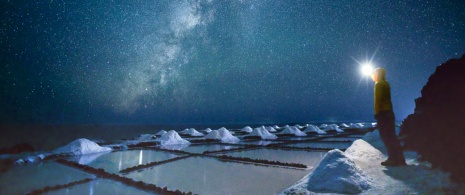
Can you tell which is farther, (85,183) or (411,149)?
(85,183)

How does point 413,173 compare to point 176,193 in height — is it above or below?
above

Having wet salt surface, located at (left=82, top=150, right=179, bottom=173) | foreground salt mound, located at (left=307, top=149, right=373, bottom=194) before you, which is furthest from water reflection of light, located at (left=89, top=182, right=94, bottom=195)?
foreground salt mound, located at (left=307, top=149, right=373, bottom=194)

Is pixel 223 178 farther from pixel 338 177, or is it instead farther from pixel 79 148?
pixel 79 148

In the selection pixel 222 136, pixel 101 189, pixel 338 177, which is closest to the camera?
pixel 338 177

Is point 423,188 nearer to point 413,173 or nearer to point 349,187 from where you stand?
point 413,173

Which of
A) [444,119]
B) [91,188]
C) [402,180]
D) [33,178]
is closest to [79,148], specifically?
[33,178]

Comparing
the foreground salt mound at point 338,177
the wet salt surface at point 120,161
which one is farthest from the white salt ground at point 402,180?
the wet salt surface at point 120,161

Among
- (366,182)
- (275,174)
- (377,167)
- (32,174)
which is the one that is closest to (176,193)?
(275,174)

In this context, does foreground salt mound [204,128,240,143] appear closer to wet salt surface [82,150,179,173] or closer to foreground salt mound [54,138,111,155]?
wet salt surface [82,150,179,173]
